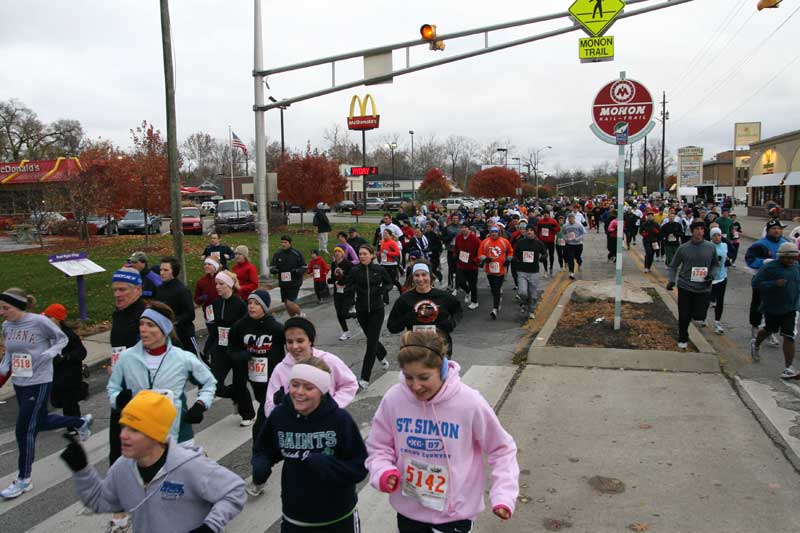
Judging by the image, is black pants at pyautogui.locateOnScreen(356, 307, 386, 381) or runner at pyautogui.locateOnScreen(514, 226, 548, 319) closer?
black pants at pyautogui.locateOnScreen(356, 307, 386, 381)

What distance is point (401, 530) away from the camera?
123 inches

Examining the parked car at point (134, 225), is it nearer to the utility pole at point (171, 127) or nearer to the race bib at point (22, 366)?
the utility pole at point (171, 127)

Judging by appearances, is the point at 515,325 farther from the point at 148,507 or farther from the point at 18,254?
the point at 18,254

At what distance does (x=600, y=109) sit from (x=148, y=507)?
847 centimetres

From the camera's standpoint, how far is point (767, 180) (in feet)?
160

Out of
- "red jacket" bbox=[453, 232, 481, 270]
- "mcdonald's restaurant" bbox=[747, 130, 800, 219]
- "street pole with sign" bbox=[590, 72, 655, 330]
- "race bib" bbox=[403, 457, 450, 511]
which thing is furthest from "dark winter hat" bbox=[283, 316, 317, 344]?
"mcdonald's restaurant" bbox=[747, 130, 800, 219]

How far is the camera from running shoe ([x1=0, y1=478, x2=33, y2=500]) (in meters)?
5.09

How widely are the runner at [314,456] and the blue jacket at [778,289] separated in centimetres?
692

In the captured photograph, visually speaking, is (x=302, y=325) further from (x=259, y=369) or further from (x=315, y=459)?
(x=259, y=369)

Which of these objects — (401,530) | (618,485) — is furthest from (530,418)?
(401,530)

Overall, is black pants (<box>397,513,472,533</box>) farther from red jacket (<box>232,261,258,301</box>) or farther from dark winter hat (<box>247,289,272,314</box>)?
red jacket (<box>232,261,258,301</box>)

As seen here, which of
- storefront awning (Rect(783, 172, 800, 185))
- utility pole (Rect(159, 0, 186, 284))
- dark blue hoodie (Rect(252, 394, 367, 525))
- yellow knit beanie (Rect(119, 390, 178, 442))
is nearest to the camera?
yellow knit beanie (Rect(119, 390, 178, 442))

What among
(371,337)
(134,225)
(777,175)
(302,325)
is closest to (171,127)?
(371,337)

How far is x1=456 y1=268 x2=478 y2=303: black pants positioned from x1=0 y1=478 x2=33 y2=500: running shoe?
9334 millimetres
